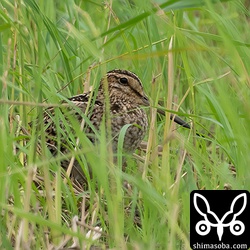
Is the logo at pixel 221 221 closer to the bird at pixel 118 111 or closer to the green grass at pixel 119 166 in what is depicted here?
the green grass at pixel 119 166

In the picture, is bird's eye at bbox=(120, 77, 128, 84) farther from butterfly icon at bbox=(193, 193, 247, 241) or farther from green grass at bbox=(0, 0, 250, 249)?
butterfly icon at bbox=(193, 193, 247, 241)

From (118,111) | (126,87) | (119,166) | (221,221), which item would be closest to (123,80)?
(126,87)

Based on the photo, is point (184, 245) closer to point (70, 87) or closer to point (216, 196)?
point (216, 196)

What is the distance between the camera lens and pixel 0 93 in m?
4.52

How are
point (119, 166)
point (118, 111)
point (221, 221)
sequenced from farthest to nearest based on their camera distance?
point (118, 111) → point (119, 166) → point (221, 221)

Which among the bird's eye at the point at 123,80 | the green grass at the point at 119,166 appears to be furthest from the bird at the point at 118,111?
the green grass at the point at 119,166

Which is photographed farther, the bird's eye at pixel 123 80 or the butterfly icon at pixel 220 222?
the bird's eye at pixel 123 80

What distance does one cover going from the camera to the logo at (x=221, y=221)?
3.58 m

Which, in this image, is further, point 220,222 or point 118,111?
point 118,111

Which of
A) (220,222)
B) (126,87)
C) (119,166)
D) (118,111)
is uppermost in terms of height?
(126,87)

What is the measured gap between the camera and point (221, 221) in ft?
11.8

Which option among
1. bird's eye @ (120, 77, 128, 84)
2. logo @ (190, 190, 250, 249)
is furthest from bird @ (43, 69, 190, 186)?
logo @ (190, 190, 250, 249)

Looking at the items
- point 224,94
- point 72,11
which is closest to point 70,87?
point 72,11

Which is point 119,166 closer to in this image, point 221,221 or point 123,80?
point 221,221
